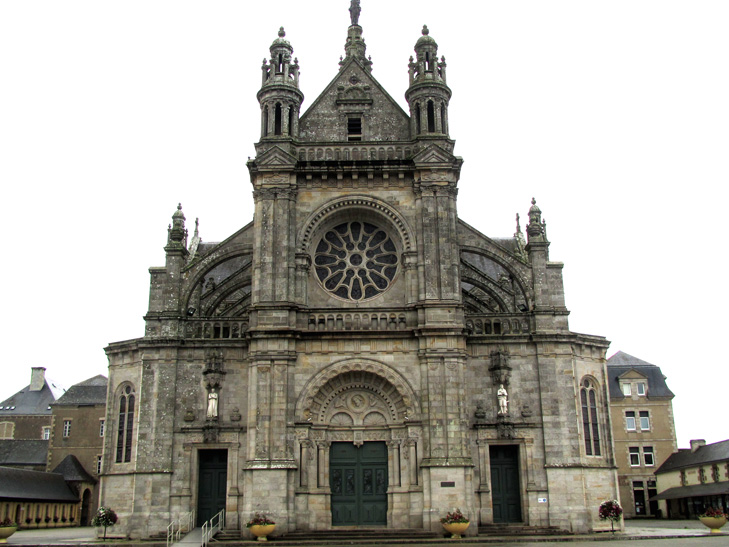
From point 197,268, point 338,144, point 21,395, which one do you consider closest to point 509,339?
point 338,144

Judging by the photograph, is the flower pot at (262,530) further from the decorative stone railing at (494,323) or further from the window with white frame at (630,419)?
the window with white frame at (630,419)

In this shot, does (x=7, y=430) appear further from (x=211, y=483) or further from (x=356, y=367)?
(x=356, y=367)

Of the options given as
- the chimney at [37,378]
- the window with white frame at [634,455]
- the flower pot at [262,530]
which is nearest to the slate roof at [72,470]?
the chimney at [37,378]

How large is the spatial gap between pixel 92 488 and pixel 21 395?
1869 cm

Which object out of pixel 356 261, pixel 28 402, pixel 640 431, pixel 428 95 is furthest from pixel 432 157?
pixel 28 402

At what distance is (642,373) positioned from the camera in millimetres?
54312

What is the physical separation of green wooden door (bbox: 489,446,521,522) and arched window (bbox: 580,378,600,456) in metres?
3.34

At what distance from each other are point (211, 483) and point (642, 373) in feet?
122

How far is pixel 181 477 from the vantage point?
2784 cm

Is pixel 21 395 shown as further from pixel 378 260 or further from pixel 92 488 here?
pixel 378 260

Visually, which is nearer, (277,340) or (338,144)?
(277,340)

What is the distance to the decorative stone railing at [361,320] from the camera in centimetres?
2861

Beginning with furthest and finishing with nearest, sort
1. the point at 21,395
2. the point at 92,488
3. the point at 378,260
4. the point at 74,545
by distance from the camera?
the point at 21,395, the point at 92,488, the point at 378,260, the point at 74,545

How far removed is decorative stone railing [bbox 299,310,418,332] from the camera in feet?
93.9
